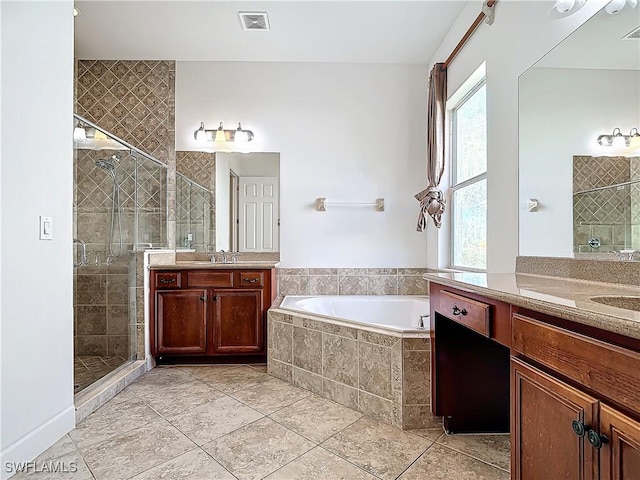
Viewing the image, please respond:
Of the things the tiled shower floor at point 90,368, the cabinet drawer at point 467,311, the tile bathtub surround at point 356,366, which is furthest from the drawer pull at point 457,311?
the tiled shower floor at point 90,368

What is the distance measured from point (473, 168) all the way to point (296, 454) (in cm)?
238

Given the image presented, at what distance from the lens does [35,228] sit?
181 cm

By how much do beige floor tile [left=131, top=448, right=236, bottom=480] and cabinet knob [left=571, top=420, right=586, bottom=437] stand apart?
52.0 inches

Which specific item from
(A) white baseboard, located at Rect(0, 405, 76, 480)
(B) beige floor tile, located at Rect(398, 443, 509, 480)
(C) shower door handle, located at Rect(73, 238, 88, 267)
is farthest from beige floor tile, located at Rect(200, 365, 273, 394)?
(B) beige floor tile, located at Rect(398, 443, 509, 480)

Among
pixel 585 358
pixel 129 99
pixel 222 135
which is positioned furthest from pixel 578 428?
pixel 129 99

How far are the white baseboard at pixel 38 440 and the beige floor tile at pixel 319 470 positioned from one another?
1092mm

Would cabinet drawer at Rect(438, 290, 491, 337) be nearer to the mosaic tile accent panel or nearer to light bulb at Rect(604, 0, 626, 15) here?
light bulb at Rect(604, 0, 626, 15)

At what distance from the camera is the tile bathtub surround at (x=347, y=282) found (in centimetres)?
362

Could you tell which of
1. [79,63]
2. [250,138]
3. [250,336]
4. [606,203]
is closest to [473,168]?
[606,203]

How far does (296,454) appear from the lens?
5.89 feet

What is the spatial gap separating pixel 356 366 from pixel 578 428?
150cm

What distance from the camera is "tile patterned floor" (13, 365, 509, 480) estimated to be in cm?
165

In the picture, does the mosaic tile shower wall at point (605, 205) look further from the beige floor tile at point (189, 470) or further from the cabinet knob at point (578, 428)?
the beige floor tile at point (189, 470)

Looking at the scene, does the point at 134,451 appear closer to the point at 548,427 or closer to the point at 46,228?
the point at 46,228
